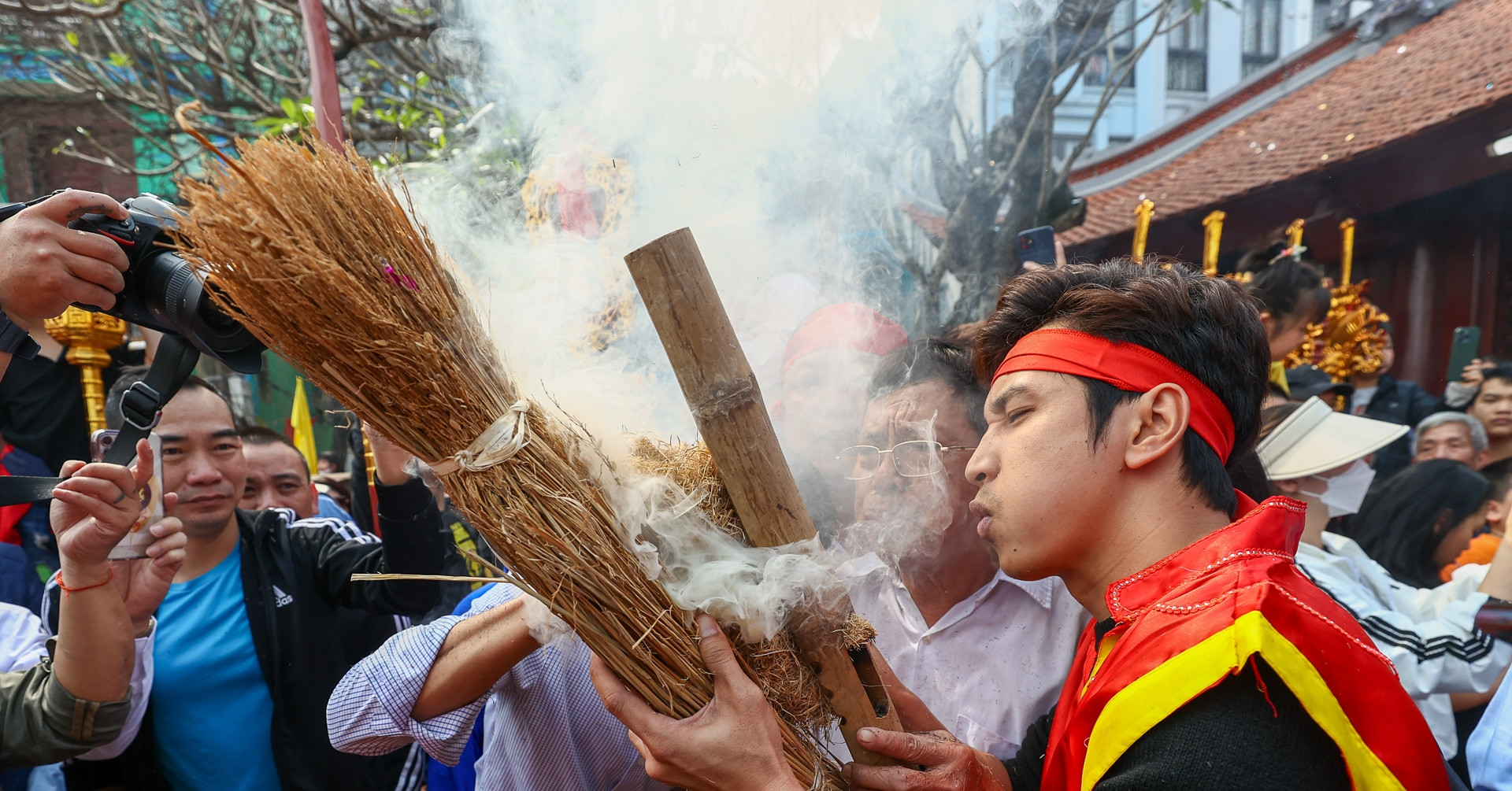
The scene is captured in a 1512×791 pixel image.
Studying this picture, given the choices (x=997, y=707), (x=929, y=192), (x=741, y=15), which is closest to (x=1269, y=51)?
(x=929, y=192)

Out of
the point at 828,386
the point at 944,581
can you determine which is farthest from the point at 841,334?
the point at 944,581

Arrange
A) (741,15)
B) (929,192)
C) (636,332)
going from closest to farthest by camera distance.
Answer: (636,332) → (741,15) → (929,192)

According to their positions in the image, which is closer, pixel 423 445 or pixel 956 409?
pixel 423 445

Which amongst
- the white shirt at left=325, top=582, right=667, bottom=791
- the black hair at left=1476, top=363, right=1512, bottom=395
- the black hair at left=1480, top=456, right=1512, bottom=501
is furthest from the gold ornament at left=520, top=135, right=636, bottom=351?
the black hair at left=1476, top=363, right=1512, bottom=395

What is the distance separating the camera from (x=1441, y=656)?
3.02 metres

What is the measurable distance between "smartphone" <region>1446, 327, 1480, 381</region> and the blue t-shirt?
8.46 metres

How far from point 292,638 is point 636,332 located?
1.83 m

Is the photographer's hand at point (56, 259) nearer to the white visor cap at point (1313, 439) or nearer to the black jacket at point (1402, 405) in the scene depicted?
the white visor cap at point (1313, 439)

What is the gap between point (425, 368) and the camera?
1.40m

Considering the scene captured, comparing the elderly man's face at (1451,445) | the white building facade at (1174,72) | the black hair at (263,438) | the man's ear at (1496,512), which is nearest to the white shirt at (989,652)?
the man's ear at (1496,512)

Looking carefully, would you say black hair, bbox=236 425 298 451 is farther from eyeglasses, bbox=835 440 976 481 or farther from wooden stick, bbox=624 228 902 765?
wooden stick, bbox=624 228 902 765

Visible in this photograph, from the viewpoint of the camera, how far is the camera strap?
78.2 inches

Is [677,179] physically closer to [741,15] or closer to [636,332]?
[636,332]

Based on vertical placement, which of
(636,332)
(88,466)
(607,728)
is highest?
(88,466)
